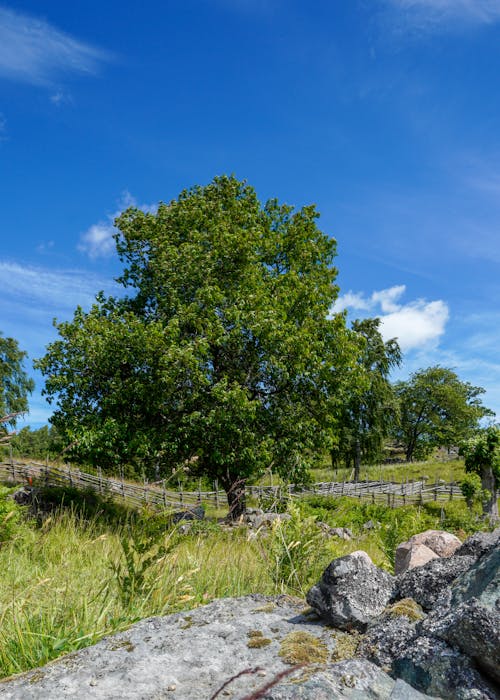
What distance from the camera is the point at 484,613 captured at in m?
2.13

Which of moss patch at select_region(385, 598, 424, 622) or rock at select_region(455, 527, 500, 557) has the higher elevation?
rock at select_region(455, 527, 500, 557)

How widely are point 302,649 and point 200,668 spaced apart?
507 mm

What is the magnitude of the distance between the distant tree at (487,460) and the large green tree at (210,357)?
15.4m

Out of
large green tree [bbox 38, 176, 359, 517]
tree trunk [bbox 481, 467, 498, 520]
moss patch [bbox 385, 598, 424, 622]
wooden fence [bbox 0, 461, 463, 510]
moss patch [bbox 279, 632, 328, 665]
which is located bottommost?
wooden fence [bbox 0, 461, 463, 510]

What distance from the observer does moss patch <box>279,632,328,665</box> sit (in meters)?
2.53

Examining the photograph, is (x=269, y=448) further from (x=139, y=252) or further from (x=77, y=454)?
(x=139, y=252)

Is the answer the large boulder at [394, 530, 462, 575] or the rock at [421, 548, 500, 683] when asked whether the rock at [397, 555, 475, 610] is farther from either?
the large boulder at [394, 530, 462, 575]

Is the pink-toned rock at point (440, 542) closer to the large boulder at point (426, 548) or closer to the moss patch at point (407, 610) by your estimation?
the large boulder at point (426, 548)

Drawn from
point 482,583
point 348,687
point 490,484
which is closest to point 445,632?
point 482,583

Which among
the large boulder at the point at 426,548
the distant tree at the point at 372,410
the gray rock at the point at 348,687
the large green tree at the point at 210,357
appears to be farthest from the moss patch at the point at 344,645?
the distant tree at the point at 372,410

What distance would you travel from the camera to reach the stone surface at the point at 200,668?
2.02m

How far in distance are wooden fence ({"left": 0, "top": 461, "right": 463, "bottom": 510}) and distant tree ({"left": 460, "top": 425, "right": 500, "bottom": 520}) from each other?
5.51 m

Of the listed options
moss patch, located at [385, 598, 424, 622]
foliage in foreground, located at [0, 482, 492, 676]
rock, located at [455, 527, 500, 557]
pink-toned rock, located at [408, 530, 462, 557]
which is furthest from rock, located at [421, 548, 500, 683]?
pink-toned rock, located at [408, 530, 462, 557]

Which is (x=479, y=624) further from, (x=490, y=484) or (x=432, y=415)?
(x=432, y=415)
